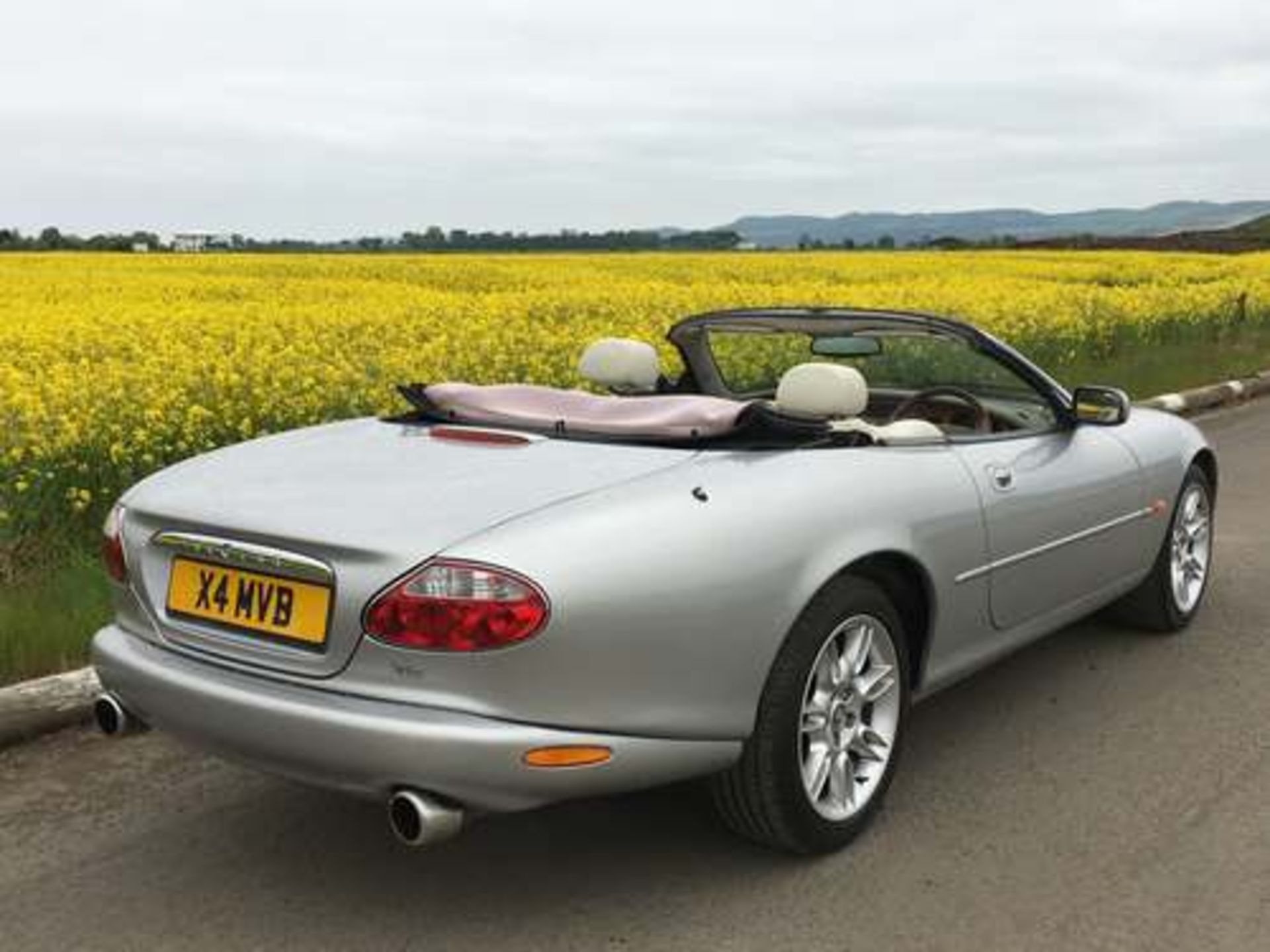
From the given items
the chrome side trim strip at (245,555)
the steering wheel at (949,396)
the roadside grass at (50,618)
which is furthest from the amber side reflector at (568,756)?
the roadside grass at (50,618)

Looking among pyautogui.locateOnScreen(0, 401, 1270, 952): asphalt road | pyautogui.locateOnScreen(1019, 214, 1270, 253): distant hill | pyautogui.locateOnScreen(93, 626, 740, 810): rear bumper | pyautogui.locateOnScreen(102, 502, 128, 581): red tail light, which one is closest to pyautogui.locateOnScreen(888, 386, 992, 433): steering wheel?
pyautogui.locateOnScreen(0, 401, 1270, 952): asphalt road

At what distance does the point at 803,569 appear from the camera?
9.69 ft

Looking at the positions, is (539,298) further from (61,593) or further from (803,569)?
(803,569)

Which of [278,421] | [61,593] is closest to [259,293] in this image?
[278,421]

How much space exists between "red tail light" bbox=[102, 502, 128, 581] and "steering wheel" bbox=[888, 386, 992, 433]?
2286mm

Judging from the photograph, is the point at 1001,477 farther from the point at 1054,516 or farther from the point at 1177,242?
the point at 1177,242

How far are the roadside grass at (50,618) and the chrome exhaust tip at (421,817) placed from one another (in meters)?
2.10

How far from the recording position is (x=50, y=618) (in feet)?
14.5

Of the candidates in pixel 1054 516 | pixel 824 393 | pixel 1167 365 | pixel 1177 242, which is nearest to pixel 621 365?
pixel 824 393

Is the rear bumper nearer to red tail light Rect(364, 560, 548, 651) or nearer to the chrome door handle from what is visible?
red tail light Rect(364, 560, 548, 651)

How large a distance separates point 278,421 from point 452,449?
3.86m

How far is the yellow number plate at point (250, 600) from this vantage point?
2701mm

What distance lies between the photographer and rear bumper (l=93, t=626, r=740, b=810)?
2537mm

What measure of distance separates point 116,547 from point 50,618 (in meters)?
1.43
